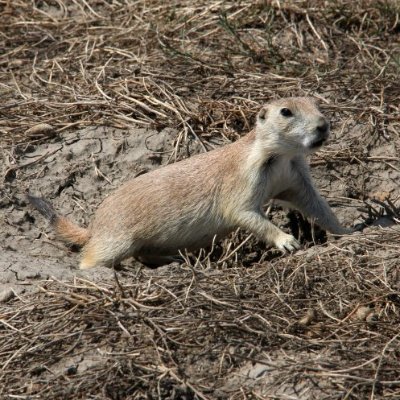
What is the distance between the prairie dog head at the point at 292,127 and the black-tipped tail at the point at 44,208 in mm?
1725

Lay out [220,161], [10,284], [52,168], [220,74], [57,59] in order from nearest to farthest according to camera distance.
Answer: [10,284]
[220,161]
[52,168]
[220,74]
[57,59]

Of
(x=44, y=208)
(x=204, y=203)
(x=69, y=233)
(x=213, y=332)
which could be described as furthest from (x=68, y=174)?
(x=213, y=332)

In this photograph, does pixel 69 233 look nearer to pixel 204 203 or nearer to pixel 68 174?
pixel 68 174

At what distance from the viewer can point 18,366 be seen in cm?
541

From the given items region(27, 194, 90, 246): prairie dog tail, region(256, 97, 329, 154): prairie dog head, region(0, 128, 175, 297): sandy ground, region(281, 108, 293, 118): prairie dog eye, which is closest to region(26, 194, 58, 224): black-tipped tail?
region(27, 194, 90, 246): prairie dog tail

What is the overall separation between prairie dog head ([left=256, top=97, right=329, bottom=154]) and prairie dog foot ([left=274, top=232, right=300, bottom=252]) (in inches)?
24.9

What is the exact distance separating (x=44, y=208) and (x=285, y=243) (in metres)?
1.93

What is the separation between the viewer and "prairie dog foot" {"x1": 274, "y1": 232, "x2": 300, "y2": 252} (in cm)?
692

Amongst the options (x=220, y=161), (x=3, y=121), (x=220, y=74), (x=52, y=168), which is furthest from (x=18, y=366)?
(x=220, y=74)

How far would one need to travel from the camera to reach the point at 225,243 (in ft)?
25.0

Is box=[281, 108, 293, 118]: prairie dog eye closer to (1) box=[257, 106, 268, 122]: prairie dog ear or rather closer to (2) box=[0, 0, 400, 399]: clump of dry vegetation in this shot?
(1) box=[257, 106, 268, 122]: prairie dog ear

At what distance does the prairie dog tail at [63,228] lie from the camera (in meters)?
7.39

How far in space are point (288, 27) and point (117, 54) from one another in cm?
177

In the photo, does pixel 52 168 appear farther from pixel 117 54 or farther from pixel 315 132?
pixel 315 132
